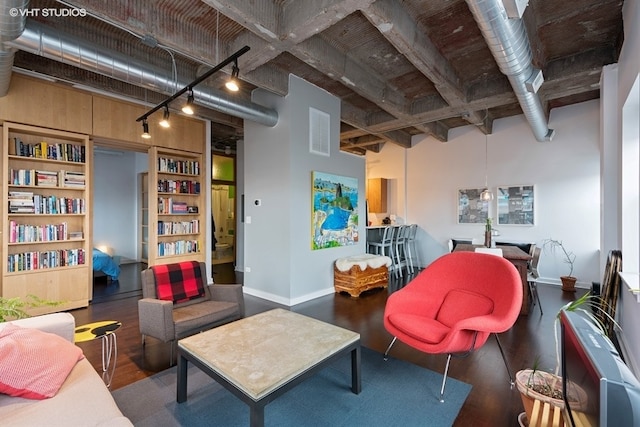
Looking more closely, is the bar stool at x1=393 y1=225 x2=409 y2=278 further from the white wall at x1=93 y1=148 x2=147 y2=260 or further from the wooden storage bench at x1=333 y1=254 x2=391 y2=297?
the white wall at x1=93 y1=148 x2=147 y2=260

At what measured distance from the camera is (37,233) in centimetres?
390

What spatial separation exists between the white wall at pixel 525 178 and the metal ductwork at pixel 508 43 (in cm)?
228

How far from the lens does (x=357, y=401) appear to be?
7.00ft

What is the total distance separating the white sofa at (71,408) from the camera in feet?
4.22

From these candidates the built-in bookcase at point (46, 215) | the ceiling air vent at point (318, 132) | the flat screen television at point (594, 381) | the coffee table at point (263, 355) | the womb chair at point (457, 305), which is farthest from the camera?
the ceiling air vent at point (318, 132)

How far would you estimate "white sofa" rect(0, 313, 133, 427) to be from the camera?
1286mm

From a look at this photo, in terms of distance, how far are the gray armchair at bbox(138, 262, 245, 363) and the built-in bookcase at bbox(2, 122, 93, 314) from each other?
5.04ft

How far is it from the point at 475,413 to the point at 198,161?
17.9 feet

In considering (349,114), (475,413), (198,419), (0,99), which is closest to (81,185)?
(0,99)

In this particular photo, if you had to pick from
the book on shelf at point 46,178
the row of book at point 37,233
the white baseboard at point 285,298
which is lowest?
the white baseboard at point 285,298

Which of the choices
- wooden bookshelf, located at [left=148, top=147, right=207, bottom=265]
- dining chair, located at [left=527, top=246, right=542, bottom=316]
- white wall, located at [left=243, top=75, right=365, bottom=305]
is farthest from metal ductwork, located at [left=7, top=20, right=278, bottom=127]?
dining chair, located at [left=527, top=246, right=542, bottom=316]

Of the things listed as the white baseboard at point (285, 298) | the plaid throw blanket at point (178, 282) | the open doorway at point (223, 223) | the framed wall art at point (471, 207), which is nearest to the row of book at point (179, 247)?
the white baseboard at point (285, 298)

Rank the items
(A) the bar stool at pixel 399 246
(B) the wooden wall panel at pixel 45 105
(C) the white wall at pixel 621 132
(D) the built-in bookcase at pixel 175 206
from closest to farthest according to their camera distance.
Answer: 1. (C) the white wall at pixel 621 132
2. (B) the wooden wall panel at pixel 45 105
3. (D) the built-in bookcase at pixel 175 206
4. (A) the bar stool at pixel 399 246

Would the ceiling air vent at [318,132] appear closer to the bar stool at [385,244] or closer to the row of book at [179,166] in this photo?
the bar stool at [385,244]
